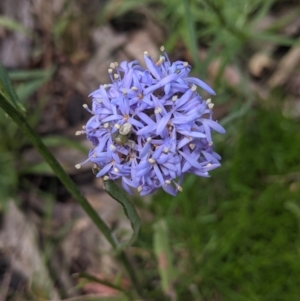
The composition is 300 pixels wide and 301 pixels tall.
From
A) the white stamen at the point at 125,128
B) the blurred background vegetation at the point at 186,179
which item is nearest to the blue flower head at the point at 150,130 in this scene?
the white stamen at the point at 125,128

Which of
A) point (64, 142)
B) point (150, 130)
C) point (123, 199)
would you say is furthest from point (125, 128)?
point (64, 142)

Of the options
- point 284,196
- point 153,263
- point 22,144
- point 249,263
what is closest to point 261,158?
point 284,196

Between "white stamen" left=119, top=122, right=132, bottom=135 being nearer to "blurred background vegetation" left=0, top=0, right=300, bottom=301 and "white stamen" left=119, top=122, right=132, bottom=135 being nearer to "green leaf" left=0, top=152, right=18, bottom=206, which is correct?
"blurred background vegetation" left=0, top=0, right=300, bottom=301

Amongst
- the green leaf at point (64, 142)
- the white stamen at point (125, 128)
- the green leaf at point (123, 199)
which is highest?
the white stamen at point (125, 128)

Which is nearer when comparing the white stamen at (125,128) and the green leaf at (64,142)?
the white stamen at (125,128)

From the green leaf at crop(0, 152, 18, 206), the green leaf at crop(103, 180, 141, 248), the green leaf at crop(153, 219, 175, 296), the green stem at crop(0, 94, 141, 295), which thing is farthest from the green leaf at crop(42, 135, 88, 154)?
the green leaf at crop(103, 180, 141, 248)

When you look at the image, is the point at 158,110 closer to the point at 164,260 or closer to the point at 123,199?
the point at 123,199

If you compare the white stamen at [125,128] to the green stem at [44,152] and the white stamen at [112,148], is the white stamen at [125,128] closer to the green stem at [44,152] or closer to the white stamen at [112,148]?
the white stamen at [112,148]
